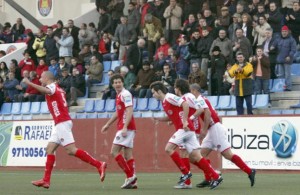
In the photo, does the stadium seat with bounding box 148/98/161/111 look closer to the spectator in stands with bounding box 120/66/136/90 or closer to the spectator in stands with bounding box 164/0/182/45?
the spectator in stands with bounding box 120/66/136/90

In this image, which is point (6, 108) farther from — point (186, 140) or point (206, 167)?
point (206, 167)

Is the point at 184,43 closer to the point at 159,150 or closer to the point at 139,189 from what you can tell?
the point at 159,150

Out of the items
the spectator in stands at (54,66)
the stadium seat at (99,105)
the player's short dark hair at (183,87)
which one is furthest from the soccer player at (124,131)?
the spectator in stands at (54,66)

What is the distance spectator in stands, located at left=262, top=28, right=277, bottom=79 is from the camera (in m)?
26.6

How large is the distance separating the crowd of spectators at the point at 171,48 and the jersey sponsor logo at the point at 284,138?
191 centimetres

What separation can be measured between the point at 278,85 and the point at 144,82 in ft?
13.6

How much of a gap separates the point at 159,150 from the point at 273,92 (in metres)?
3.65

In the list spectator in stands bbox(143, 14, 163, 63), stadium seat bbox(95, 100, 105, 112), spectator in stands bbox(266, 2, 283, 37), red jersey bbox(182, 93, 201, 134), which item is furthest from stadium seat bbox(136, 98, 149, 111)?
red jersey bbox(182, 93, 201, 134)

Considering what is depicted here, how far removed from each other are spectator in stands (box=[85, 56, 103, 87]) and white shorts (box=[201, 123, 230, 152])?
13.7 m

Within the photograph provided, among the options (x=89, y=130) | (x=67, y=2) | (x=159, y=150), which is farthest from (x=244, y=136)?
(x=67, y=2)

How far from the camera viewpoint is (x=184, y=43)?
28734mm

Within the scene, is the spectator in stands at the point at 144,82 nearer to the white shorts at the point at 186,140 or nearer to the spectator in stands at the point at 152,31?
the spectator in stands at the point at 152,31

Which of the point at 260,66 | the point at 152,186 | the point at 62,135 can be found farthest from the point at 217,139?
the point at 260,66

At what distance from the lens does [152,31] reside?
101ft
